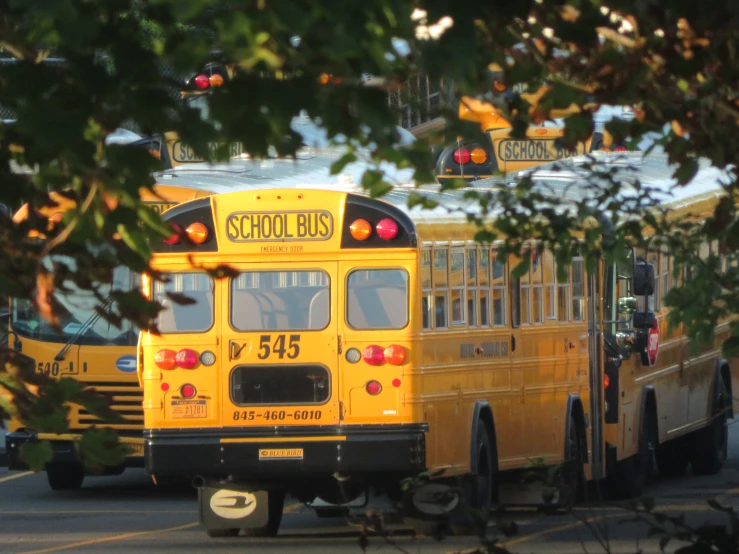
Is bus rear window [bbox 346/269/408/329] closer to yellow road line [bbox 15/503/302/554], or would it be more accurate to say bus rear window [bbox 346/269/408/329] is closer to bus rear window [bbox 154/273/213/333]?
bus rear window [bbox 154/273/213/333]

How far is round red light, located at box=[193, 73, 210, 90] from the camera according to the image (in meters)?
2.85

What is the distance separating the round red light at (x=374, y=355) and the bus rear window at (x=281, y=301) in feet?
1.17

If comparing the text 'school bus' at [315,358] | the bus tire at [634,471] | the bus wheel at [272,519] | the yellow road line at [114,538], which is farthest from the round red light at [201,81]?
the bus tire at [634,471]

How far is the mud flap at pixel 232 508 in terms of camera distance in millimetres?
11102

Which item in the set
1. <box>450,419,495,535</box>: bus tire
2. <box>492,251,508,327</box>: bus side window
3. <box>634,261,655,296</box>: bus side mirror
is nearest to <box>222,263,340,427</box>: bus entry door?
<box>450,419,495,535</box>: bus tire

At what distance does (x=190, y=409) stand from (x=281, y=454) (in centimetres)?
76

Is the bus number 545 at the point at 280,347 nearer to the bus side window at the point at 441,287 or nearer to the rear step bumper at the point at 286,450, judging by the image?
the rear step bumper at the point at 286,450

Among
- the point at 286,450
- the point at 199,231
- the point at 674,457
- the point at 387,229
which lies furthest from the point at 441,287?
the point at 674,457

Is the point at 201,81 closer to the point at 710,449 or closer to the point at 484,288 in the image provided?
the point at 484,288

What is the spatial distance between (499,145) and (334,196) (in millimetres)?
4012

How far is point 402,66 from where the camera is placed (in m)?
2.66

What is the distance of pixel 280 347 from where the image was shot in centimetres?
1077

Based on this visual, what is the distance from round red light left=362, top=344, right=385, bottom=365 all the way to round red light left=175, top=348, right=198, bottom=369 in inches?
47.4

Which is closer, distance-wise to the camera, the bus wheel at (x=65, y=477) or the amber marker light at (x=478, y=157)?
the amber marker light at (x=478, y=157)
